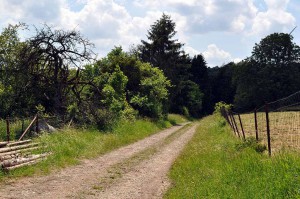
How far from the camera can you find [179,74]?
58312mm

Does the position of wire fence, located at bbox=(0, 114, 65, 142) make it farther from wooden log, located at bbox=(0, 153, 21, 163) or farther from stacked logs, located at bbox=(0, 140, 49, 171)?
wooden log, located at bbox=(0, 153, 21, 163)

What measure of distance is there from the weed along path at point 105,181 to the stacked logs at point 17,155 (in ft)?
2.96

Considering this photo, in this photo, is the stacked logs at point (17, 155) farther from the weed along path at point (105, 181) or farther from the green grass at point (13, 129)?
the green grass at point (13, 129)

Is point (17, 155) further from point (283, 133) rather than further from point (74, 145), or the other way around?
point (283, 133)

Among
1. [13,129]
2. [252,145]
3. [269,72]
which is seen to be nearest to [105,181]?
[252,145]

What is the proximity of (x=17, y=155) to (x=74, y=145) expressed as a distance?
139 inches

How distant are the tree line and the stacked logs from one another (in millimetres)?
5509

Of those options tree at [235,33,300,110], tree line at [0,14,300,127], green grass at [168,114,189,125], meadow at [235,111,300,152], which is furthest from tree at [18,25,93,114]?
tree at [235,33,300,110]

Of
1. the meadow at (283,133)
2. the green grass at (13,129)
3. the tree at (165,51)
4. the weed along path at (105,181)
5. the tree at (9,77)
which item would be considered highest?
the tree at (165,51)

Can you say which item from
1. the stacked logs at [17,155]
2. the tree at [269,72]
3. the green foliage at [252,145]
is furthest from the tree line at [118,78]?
the green foliage at [252,145]

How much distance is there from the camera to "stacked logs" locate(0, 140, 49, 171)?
35.9ft

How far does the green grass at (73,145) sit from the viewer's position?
11.6 m

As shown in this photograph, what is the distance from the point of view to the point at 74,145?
1516 cm

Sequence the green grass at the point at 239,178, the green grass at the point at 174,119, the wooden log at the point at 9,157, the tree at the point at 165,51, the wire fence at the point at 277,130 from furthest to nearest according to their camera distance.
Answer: the tree at the point at 165,51 < the green grass at the point at 174,119 < the wooden log at the point at 9,157 < the wire fence at the point at 277,130 < the green grass at the point at 239,178
